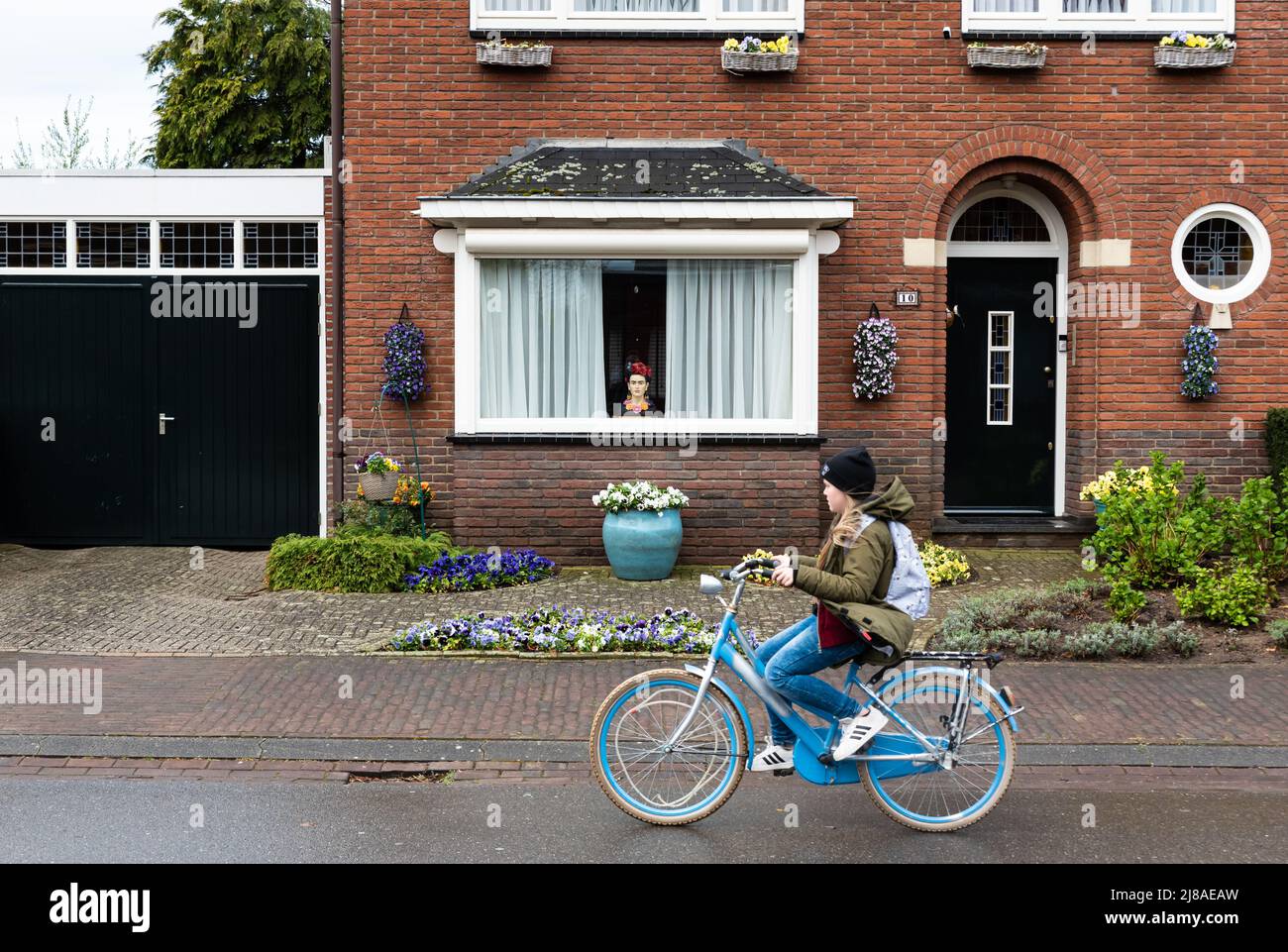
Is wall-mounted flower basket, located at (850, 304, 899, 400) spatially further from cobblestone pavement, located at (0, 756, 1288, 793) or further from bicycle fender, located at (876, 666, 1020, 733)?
bicycle fender, located at (876, 666, 1020, 733)

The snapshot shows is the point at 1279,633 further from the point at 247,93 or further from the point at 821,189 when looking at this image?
the point at 247,93

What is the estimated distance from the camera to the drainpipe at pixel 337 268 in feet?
38.7

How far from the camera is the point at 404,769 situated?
6359 millimetres

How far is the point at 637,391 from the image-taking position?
1181 cm

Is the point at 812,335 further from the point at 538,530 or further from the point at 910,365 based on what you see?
the point at 538,530

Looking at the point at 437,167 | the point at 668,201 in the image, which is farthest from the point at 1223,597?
the point at 437,167

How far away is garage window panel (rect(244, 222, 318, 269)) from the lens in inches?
484

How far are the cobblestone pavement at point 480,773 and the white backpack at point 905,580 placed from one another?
4.22 feet

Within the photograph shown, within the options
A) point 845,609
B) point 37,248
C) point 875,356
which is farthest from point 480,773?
point 37,248

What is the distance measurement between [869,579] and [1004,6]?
341 inches

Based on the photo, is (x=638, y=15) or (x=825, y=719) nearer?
(x=825, y=719)

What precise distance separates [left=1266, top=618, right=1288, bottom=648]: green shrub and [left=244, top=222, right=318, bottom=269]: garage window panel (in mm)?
8756
